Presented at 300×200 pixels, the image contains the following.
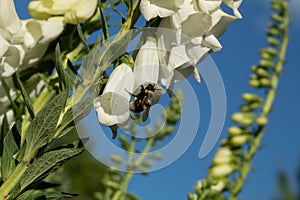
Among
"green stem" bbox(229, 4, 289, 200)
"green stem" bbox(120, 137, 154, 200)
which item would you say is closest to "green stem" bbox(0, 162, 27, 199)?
"green stem" bbox(120, 137, 154, 200)

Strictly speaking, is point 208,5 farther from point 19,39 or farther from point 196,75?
point 19,39

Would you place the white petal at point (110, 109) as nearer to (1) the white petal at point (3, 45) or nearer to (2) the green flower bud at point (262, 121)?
(1) the white petal at point (3, 45)

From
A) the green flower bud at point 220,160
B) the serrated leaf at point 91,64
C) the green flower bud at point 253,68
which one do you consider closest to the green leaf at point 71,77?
the serrated leaf at point 91,64

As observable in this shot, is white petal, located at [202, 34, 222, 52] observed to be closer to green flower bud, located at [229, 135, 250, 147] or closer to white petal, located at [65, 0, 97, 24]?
white petal, located at [65, 0, 97, 24]

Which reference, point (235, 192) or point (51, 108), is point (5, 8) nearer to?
point (51, 108)

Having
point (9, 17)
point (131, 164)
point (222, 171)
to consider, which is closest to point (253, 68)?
point (222, 171)

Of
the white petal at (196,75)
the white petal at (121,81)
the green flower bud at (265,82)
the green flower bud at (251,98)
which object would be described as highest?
the white petal at (121,81)

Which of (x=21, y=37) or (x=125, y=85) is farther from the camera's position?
(x=21, y=37)

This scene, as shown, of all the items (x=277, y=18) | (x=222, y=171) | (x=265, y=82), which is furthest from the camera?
(x=277, y=18)
